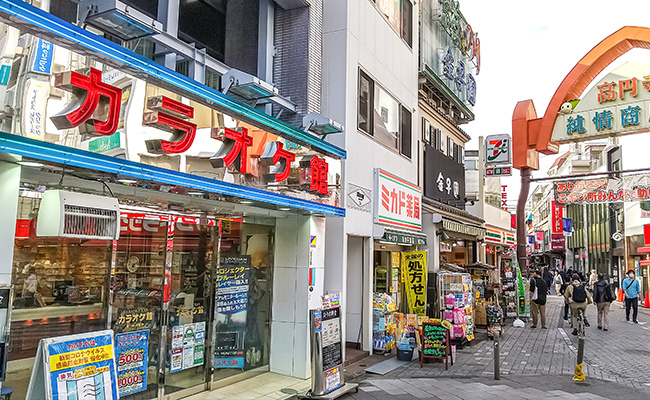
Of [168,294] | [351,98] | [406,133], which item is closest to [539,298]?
[406,133]

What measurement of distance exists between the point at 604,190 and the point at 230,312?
16.3 metres

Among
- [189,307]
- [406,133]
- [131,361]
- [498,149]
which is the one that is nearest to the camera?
[131,361]

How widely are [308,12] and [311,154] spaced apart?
3672 millimetres

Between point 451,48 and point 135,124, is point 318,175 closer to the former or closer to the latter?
point 135,124

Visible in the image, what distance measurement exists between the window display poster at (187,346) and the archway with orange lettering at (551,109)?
16100 mm

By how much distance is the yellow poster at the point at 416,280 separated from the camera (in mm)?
13938

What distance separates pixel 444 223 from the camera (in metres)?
18.1

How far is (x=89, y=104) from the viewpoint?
531 cm

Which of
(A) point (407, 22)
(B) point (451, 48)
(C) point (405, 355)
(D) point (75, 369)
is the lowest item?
(C) point (405, 355)

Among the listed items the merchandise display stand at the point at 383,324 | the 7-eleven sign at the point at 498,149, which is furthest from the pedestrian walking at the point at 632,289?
the merchandise display stand at the point at 383,324

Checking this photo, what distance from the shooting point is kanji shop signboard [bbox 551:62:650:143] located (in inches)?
661

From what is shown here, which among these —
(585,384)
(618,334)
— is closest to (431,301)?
(585,384)

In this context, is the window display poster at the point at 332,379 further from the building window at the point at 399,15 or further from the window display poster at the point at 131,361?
the building window at the point at 399,15

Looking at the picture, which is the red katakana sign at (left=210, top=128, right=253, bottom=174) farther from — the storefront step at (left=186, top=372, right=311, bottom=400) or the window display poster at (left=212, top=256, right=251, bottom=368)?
the storefront step at (left=186, top=372, right=311, bottom=400)
